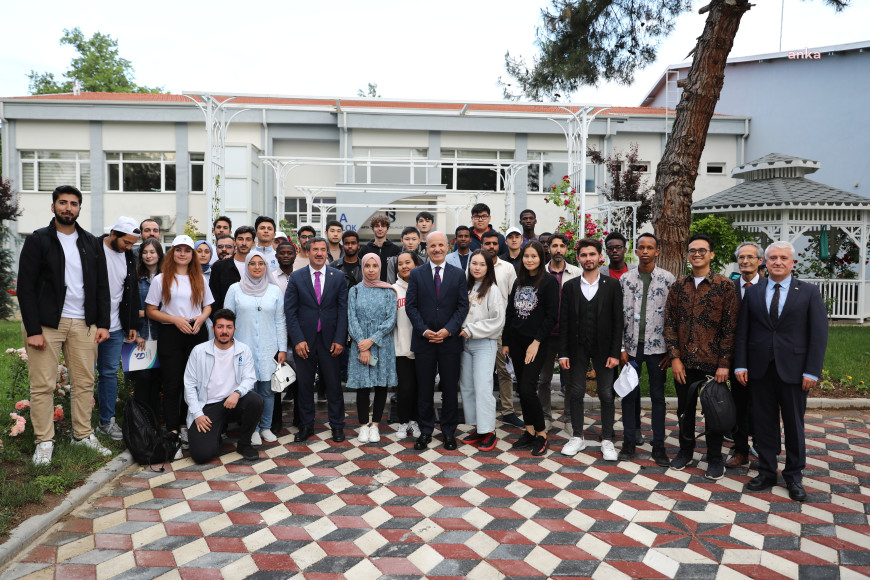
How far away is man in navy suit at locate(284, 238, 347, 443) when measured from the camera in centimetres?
545

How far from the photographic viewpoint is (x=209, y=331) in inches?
219

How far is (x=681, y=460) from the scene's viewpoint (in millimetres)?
4918

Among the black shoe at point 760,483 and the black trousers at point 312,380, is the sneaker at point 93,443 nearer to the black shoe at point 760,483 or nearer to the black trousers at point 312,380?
the black trousers at point 312,380

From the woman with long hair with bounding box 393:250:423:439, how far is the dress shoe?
0.27 m

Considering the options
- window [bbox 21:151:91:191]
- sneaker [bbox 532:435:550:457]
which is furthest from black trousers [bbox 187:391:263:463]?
window [bbox 21:151:91:191]

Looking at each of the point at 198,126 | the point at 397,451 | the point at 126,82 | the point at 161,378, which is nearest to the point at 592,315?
the point at 397,451

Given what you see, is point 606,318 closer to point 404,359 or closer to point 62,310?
point 404,359

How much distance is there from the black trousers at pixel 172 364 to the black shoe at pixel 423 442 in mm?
2202

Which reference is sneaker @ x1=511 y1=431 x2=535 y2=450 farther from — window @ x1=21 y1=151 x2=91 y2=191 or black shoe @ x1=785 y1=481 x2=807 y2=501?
window @ x1=21 y1=151 x2=91 y2=191

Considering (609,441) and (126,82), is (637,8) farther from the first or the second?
(126,82)

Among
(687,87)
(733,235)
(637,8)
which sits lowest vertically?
(733,235)

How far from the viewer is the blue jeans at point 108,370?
519 cm

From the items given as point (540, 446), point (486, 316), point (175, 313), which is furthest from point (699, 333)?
point (175, 313)

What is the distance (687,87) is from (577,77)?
76.1 inches
